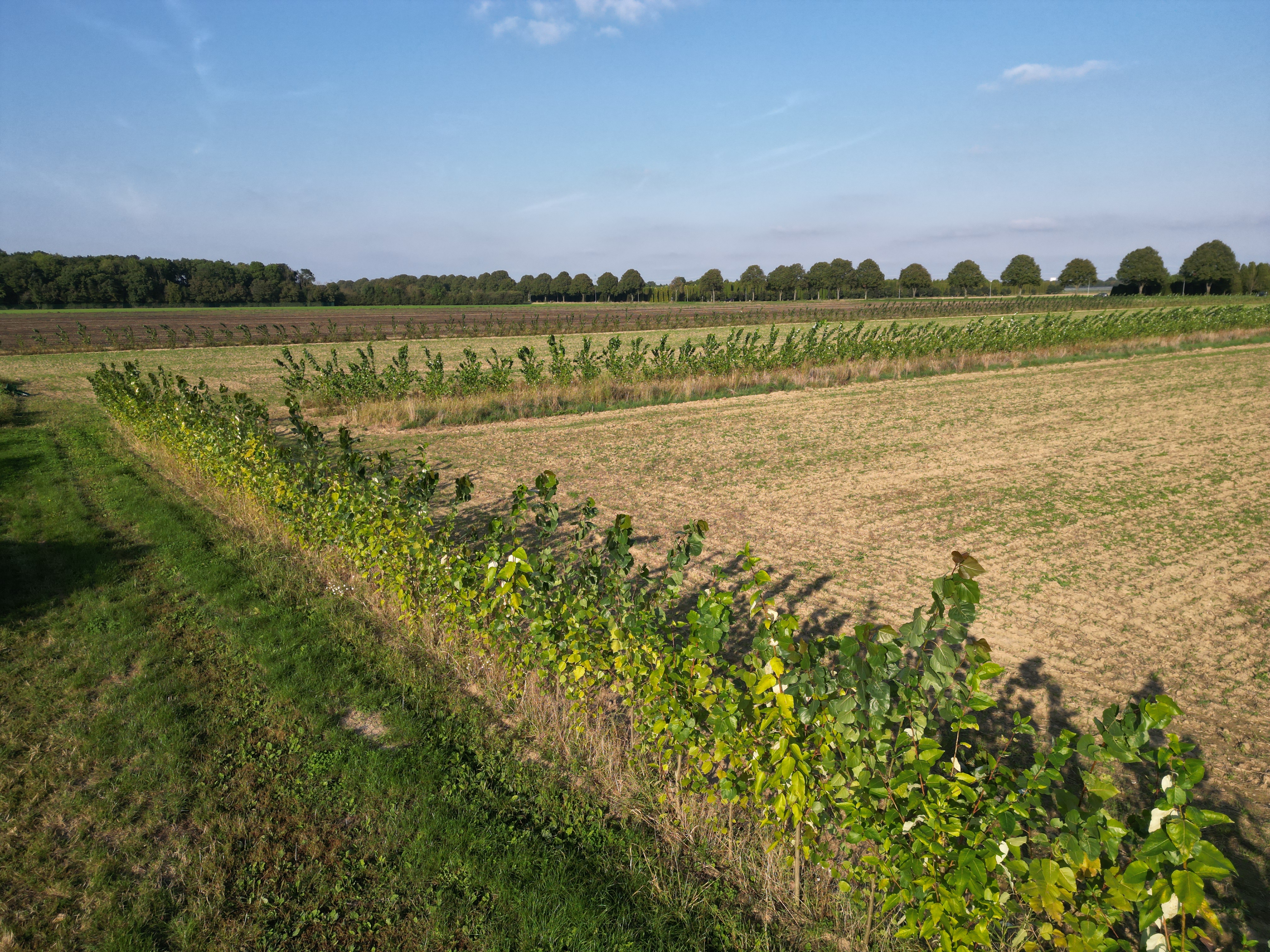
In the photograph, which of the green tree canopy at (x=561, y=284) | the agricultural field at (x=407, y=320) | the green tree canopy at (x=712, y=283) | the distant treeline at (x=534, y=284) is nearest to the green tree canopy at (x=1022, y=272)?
the distant treeline at (x=534, y=284)

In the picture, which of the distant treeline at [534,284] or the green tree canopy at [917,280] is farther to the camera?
the green tree canopy at [917,280]

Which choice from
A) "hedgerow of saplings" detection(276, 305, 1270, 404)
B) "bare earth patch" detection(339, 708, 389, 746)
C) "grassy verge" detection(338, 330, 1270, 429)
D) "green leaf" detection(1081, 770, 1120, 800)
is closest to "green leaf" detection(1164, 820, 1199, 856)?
"green leaf" detection(1081, 770, 1120, 800)

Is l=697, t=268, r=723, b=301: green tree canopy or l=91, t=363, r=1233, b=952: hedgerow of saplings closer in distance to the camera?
l=91, t=363, r=1233, b=952: hedgerow of saplings

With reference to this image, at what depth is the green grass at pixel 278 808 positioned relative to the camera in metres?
2.79

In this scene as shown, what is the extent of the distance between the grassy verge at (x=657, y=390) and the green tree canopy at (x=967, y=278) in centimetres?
11843

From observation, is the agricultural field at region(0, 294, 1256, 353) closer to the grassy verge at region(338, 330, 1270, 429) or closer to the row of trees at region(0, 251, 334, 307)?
the row of trees at region(0, 251, 334, 307)

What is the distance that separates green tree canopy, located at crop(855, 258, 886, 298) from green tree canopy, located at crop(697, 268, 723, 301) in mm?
27674

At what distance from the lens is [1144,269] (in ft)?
303

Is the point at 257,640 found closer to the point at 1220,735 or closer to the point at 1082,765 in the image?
the point at 1082,765

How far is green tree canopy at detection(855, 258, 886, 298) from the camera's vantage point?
12875 centimetres

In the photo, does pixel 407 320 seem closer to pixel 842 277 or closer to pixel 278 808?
pixel 278 808

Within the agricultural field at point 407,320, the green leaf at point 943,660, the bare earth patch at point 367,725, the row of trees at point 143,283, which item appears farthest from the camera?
the row of trees at point 143,283

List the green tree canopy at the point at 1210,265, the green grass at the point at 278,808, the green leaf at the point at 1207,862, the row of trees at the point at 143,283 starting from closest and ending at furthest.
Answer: the green leaf at the point at 1207,862
the green grass at the point at 278,808
the row of trees at the point at 143,283
the green tree canopy at the point at 1210,265

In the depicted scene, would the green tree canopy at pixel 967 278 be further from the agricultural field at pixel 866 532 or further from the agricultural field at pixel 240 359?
the agricultural field at pixel 866 532
